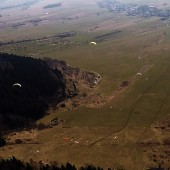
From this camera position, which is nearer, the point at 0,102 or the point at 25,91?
the point at 0,102

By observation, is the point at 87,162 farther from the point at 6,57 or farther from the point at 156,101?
the point at 6,57

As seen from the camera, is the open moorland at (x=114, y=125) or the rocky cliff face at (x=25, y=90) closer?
the open moorland at (x=114, y=125)

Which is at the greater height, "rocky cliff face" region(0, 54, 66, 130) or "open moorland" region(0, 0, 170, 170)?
"rocky cliff face" region(0, 54, 66, 130)

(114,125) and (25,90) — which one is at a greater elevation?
(25,90)

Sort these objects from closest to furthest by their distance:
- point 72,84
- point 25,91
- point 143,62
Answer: point 25,91
point 72,84
point 143,62

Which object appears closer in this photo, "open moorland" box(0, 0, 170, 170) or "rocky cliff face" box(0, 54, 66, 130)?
"open moorland" box(0, 0, 170, 170)

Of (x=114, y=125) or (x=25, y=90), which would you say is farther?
(x=25, y=90)

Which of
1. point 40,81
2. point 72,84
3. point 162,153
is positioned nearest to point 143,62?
point 72,84

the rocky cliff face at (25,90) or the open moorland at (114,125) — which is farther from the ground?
the rocky cliff face at (25,90)
